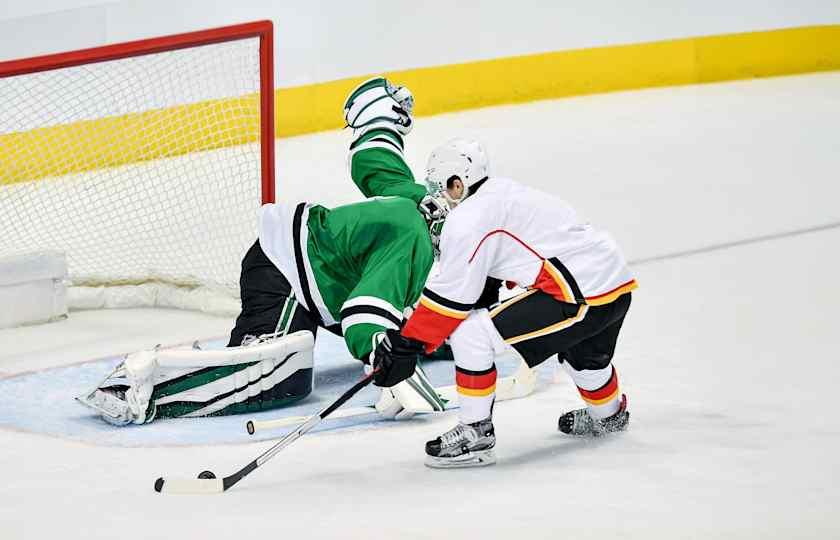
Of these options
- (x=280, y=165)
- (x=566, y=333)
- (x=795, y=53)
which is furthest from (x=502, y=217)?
(x=795, y=53)

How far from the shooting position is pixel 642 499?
246 centimetres

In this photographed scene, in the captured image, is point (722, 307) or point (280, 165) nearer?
point (722, 307)

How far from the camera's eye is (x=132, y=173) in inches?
191

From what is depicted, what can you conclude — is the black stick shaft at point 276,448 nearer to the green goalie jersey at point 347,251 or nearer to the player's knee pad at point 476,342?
the player's knee pad at point 476,342

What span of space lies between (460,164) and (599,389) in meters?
0.53

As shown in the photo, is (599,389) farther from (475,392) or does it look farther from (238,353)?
(238,353)

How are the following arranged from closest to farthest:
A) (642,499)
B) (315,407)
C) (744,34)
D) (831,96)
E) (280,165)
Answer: (642,499), (315,407), (280,165), (831,96), (744,34)

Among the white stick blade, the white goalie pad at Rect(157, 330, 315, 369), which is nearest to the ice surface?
the white stick blade

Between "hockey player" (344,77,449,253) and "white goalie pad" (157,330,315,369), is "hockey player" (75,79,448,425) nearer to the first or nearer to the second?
"white goalie pad" (157,330,315,369)

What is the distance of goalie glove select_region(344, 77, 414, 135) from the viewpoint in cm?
384

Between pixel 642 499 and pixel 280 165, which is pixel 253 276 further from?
pixel 280 165

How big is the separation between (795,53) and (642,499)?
22.6 ft

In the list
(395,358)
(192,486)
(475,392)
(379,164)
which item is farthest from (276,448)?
(379,164)

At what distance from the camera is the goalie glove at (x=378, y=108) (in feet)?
12.6
